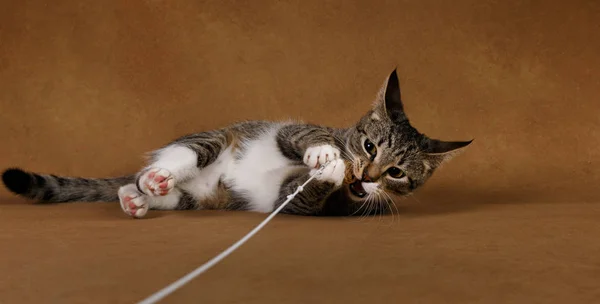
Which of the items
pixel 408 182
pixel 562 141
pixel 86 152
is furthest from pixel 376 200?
pixel 86 152

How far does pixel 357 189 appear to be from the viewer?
6.42 ft

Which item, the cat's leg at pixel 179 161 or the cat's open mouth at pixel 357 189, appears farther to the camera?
the cat's open mouth at pixel 357 189

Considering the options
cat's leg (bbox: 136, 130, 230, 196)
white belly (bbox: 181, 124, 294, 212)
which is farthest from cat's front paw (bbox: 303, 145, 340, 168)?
cat's leg (bbox: 136, 130, 230, 196)

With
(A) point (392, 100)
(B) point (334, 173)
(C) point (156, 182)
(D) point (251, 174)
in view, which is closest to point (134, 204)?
(C) point (156, 182)

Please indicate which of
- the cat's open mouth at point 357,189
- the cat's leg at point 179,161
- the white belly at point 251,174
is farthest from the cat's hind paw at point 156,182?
the cat's open mouth at point 357,189

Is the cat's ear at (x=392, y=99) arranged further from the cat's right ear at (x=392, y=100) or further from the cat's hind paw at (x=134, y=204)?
the cat's hind paw at (x=134, y=204)

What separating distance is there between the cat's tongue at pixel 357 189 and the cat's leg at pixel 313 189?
0.36ft

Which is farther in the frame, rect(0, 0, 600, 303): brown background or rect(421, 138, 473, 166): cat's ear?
rect(0, 0, 600, 303): brown background

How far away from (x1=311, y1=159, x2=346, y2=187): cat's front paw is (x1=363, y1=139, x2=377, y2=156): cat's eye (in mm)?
171

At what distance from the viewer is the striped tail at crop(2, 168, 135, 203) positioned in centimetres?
201

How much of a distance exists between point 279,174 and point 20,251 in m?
0.96

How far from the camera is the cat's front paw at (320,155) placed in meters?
1.83

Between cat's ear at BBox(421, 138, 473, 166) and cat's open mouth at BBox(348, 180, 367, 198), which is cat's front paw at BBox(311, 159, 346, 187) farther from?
cat's ear at BBox(421, 138, 473, 166)

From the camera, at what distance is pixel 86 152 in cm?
265
